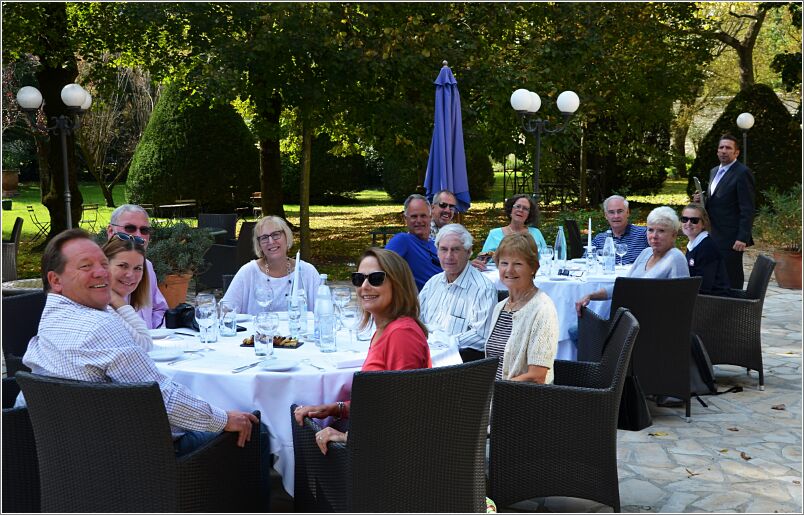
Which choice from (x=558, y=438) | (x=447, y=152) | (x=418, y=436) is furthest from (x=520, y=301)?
(x=447, y=152)

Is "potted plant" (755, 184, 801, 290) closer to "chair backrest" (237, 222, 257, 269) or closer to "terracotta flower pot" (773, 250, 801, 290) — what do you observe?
"terracotta flower pot" (773, 250, 801, 290)

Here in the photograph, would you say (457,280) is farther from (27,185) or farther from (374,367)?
(27,185)

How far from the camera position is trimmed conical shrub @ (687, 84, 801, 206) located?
61.8 feet

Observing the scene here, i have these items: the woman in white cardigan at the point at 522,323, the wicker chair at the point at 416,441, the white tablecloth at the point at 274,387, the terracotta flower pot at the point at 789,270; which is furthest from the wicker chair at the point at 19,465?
the terracotta flower pot at the point at 789,270

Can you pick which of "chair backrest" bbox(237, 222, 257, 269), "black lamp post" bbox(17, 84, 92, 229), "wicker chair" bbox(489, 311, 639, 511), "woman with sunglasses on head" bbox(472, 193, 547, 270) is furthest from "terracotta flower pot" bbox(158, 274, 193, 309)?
"wicker chair" bbox(489, 311, 639, 511)

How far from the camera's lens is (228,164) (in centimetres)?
2027

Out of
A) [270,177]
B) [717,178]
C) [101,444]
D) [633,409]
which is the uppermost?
[270,177]

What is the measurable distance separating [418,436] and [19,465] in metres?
1.70

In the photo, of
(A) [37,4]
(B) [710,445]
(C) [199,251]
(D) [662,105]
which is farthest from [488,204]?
(B) [710,445]

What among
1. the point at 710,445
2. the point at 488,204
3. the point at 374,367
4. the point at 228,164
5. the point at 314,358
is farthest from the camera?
the point at 488,204

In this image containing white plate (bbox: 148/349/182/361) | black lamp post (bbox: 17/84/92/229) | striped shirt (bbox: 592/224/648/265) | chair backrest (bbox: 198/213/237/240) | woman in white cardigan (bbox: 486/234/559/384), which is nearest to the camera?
white plate (bbox: 148/349/182/361)

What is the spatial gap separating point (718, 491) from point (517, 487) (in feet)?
4.26

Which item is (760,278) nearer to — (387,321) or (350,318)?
(350,318)

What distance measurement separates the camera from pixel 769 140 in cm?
1912
